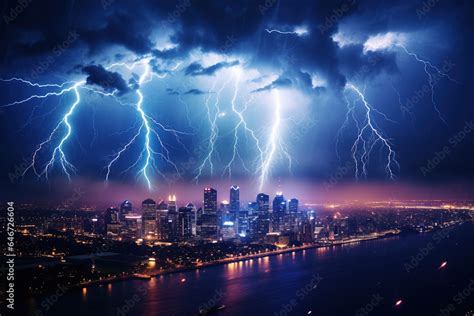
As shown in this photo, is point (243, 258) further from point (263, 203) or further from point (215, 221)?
point (263, 203)

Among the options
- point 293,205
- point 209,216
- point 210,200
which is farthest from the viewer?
point 293,205

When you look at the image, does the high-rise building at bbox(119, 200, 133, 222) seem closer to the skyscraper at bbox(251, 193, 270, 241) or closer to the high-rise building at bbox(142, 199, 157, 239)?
the high-rise building at bbox(142, 199, 157, 239)

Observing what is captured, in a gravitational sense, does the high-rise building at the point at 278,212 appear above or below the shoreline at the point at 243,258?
above

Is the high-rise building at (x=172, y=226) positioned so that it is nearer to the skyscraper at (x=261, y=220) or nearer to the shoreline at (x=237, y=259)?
the skyscraper at (x=261, y=220)

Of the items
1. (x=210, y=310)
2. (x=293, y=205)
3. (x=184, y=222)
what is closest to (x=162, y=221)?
(x=184, y=222)

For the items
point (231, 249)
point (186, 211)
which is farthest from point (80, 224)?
point (231, 249)

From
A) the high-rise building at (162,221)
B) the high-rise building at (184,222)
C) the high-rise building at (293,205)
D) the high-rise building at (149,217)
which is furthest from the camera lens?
the high-rise building at (293,205)

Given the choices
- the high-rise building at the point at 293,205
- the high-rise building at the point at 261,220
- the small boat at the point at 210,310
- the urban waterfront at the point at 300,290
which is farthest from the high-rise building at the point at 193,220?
the small boat at the point at 210,310
